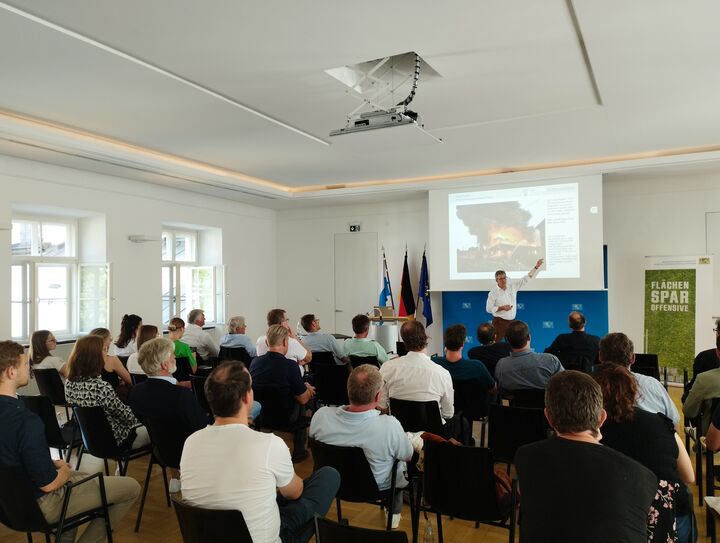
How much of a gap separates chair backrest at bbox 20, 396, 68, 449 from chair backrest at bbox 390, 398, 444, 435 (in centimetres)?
235

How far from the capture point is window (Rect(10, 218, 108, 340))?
24.9ft

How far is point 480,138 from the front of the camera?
7.06 meters

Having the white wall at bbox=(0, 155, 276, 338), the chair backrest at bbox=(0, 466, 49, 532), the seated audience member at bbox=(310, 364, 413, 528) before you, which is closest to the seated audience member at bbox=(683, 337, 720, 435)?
the seated audience member at bbox=(310, 364, 413, 528)

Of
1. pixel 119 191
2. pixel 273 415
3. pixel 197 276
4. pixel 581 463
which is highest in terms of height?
pixel 119 191

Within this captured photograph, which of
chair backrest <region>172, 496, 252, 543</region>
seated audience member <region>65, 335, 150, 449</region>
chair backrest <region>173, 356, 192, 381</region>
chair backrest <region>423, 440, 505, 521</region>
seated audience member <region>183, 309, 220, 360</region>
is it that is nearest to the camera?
chair backrest <region>172, 496, 252, 543</region>

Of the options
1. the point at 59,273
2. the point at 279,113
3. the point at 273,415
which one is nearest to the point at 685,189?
the point at 279,113

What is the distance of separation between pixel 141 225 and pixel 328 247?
3917 millimetres

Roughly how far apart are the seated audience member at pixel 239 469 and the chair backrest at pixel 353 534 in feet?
0.94

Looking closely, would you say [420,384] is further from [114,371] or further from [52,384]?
[52,384]

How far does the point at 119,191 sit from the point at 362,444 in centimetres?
685

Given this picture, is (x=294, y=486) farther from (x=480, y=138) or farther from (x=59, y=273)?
(x=59, y=273)

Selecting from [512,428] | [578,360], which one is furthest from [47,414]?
[578,360]

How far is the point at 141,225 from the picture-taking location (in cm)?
880

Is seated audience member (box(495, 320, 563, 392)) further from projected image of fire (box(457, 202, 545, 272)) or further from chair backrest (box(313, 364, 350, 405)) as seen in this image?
projected image of fire (box(457, 202, 545, 272))
